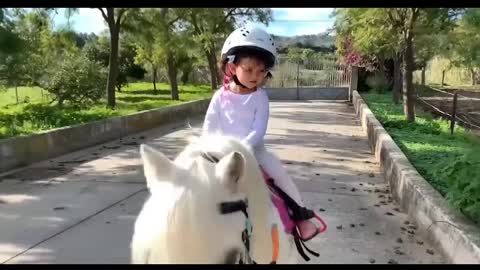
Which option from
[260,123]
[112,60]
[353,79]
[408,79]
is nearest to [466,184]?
[260,123]

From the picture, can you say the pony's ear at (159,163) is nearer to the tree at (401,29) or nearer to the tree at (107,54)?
the tree at (401,29)

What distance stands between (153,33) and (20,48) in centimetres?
1035

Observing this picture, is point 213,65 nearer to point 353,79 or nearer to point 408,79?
point 353,79

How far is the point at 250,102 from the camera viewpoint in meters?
2.28

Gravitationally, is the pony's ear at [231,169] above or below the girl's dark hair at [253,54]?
below

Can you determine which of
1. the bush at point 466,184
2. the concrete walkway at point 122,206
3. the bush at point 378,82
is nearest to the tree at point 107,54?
the bush at point 378,82

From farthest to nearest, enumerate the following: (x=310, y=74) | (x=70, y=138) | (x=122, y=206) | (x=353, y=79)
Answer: (x=310, y=74) < (x=353, y=79) < (x=70, y=138) < (x=122, y=206)

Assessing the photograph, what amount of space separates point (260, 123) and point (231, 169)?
868 millimetres

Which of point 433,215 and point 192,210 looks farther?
point 433,215

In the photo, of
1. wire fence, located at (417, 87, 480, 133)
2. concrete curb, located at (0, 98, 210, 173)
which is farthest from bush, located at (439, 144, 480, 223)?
concrete curb, located at (0, 98, 210, 173)

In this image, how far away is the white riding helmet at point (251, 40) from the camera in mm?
2191

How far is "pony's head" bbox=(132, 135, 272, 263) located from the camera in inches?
50.1

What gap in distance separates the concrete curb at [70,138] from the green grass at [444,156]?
4.97m

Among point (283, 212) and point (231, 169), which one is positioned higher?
point (231, 169)
